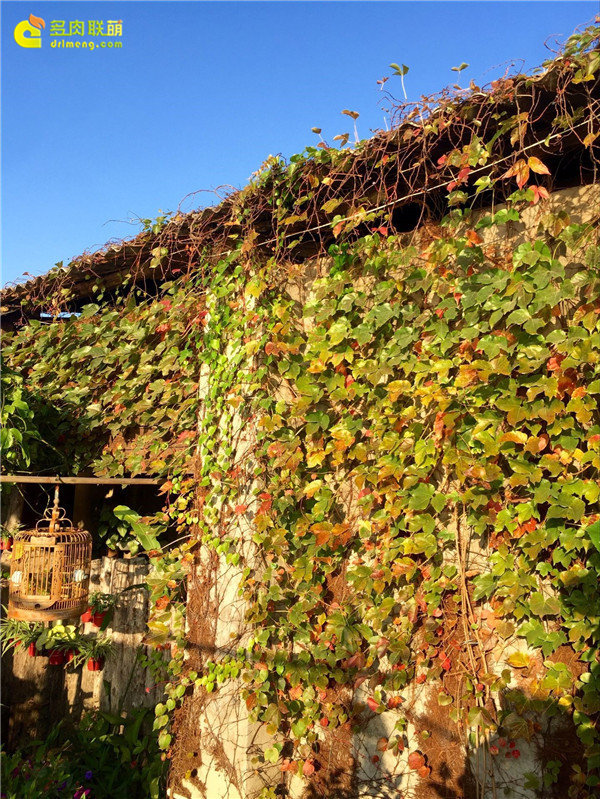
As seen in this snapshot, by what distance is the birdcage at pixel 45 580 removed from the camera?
3.41 metres

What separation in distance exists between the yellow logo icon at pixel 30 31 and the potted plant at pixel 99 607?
3.29 m

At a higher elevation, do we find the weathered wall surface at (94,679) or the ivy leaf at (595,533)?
the ivy leaf at (595,533)

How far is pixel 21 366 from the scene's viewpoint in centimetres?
496

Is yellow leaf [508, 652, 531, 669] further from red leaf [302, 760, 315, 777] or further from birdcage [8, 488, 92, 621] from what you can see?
birdcage [8, 488, 92, 621]

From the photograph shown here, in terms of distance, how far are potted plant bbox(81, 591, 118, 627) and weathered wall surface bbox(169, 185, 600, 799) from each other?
0.76 meters

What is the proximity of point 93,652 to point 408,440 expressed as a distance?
96.0 inches

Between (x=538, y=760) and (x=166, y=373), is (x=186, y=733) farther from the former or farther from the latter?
(x=166, y=373)

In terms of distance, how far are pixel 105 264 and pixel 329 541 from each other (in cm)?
263

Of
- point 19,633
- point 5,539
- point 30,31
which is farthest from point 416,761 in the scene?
point 30,31

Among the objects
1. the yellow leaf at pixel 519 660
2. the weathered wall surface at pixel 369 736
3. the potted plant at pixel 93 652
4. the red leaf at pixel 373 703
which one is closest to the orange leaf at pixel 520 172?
the weathered wall surface at pixel 369 736

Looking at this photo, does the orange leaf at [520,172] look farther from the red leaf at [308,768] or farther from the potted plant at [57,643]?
the potted plant at [57,643]

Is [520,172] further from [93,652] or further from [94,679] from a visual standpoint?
[94,679]

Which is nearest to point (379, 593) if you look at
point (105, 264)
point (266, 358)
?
point (266, 358)

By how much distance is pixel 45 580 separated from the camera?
3461 millimetres
